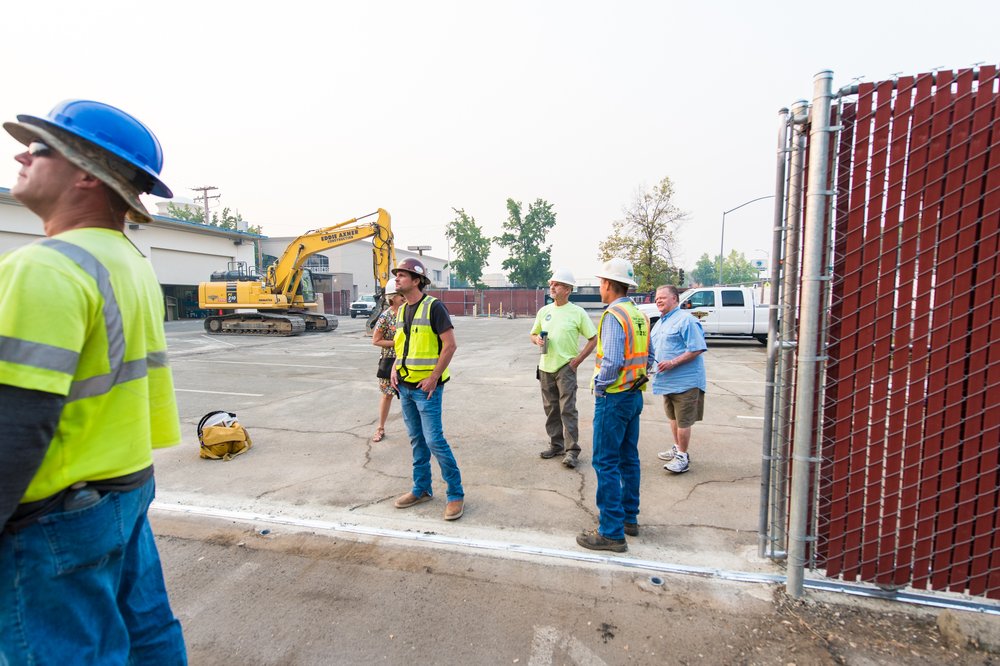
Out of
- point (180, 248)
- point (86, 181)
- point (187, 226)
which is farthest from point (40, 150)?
point (180, 248)

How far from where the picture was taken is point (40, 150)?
142 cm

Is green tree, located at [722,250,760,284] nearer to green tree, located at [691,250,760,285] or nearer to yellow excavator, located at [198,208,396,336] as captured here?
green tree, located at [691,250,760,285]

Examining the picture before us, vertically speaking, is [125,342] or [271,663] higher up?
[125,342]

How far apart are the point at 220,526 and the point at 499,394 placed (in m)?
5.25

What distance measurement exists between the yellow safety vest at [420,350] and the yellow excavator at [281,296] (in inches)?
570

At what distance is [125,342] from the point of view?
1.42 m

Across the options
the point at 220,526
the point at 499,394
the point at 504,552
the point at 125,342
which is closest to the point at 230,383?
the point at 499,394

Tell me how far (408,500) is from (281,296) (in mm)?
17695

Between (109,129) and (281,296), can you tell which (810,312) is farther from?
(281,296)

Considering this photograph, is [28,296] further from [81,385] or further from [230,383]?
[230,383]

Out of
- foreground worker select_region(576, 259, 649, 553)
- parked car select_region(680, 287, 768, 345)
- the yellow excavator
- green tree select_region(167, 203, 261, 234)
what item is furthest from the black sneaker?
green tree select_region(167, 203, 261, 234)

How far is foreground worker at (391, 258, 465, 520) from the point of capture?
3701 mm

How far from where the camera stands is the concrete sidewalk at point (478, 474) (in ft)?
11.5

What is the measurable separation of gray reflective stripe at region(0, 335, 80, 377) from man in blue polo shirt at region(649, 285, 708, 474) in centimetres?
422
